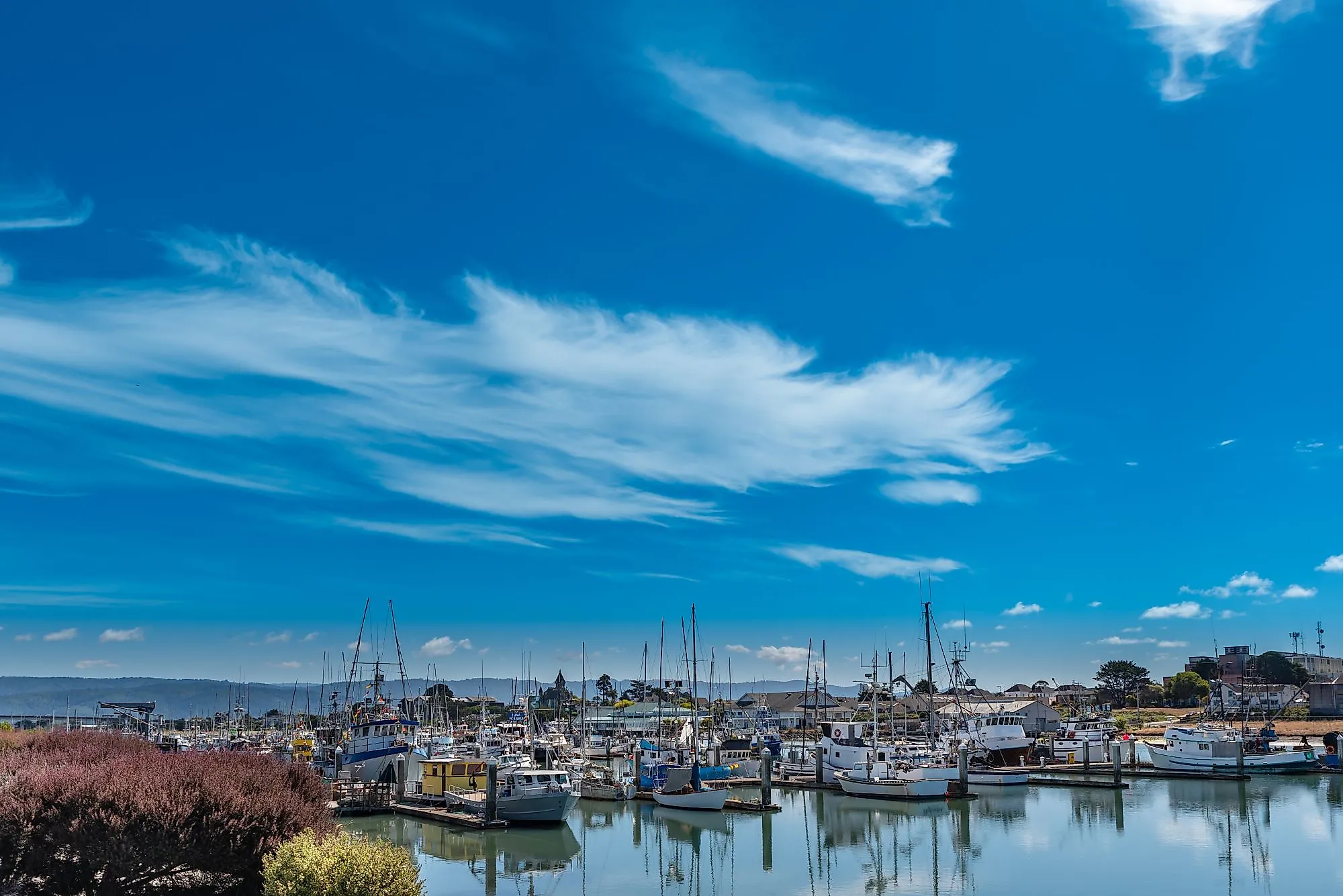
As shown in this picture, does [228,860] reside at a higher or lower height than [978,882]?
higher

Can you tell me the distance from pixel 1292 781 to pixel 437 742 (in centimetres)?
6016

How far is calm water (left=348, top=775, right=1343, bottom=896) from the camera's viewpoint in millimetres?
41125

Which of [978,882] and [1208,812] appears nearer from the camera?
[978,882]

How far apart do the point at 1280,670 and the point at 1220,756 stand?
107 meters

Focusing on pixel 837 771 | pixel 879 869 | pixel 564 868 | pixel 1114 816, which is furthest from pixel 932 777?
pixel 564 868

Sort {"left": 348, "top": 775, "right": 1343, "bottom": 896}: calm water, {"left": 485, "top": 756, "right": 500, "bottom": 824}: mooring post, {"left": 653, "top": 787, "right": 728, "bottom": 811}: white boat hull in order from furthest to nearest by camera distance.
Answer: {"left": 653, "top": 787, "right": 728, "bottom": 811}: white boat hull → {"left": 485, "top": 756, "right": 500, "bottom": 824}: mooring post → {"left": 348, "top": 775, "right": 1343, "bottom": 896}: calm water

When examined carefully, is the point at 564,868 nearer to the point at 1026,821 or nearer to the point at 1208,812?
the point at 1026,821

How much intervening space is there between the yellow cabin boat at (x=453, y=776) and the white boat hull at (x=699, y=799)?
10.4 metres

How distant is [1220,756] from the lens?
76.2 metres

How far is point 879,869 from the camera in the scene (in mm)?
45031

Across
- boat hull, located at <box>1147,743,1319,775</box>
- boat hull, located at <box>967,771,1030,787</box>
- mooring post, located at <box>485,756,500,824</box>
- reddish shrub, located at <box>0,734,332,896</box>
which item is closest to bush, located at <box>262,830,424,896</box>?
reddish shrub, located at <box>0,734,332,896</box>

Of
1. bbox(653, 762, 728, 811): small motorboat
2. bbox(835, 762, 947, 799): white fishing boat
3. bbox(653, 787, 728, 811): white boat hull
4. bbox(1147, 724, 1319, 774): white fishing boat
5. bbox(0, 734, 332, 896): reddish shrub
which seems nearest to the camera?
bbox(0, 734, 332, 896): reddish shrub

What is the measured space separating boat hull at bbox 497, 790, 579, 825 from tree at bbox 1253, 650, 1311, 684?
146 meters

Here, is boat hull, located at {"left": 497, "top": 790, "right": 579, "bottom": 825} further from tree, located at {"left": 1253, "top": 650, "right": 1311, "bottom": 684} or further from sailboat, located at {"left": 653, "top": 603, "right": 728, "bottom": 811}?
tree, located at {"left": 1253, "top": 650, "right": 1311, "bottom": 684}
